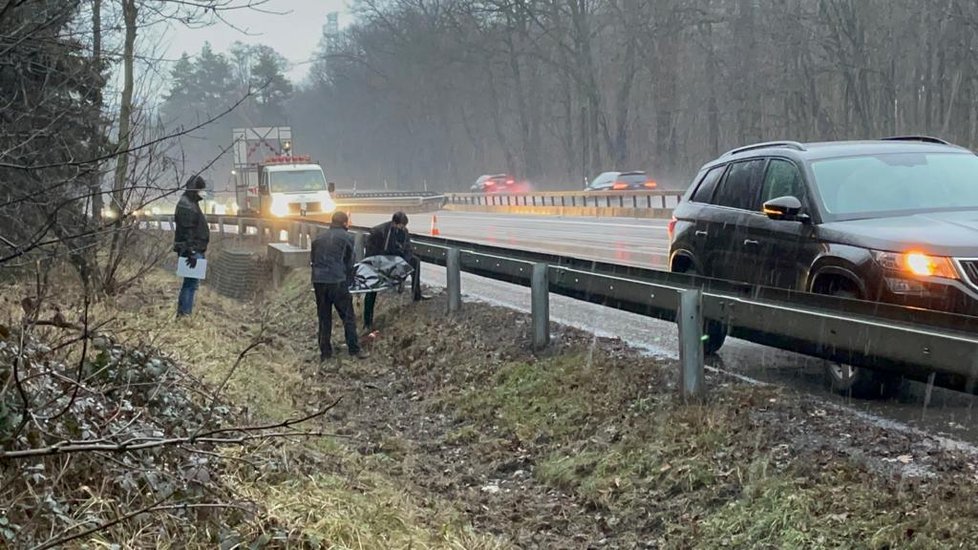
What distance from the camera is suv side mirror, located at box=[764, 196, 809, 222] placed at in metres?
7.30

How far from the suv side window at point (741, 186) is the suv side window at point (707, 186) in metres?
0.12

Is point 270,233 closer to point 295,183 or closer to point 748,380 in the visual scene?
point 295,183

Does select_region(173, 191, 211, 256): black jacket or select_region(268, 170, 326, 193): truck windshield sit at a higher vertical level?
select_region(268, 170, 326, 193): truck windshield

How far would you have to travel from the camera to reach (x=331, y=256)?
12195 mm

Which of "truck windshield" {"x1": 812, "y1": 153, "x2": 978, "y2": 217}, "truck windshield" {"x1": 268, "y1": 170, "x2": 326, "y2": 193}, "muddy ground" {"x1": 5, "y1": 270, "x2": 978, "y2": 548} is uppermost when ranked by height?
"truck windshield" {"x1": 268, "y1": 170, "x2": 326, "y2": 193}

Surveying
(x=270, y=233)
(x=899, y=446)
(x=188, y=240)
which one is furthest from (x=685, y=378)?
(x=270, y=233)

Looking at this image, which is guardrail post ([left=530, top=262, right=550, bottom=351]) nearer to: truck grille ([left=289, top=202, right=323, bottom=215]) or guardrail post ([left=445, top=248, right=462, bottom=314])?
guardrail post ([left=445, top=248, right=462, bottom=314])

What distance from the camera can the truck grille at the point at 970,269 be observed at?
6008mm

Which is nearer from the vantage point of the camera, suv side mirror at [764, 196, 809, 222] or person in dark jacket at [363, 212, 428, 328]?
suv side mirror at [764, 196, 809, 222]

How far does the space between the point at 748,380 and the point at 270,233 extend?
19835mm

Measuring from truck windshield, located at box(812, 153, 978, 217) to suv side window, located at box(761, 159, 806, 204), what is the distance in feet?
0.50

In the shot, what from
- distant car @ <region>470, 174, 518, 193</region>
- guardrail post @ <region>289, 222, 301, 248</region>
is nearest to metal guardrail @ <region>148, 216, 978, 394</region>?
guardrail post @ <region>289, 222, 301, 248</region>

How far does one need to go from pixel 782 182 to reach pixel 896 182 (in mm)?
873

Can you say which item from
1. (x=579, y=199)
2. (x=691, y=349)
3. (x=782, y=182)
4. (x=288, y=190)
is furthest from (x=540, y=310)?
(x=579, y=199)
